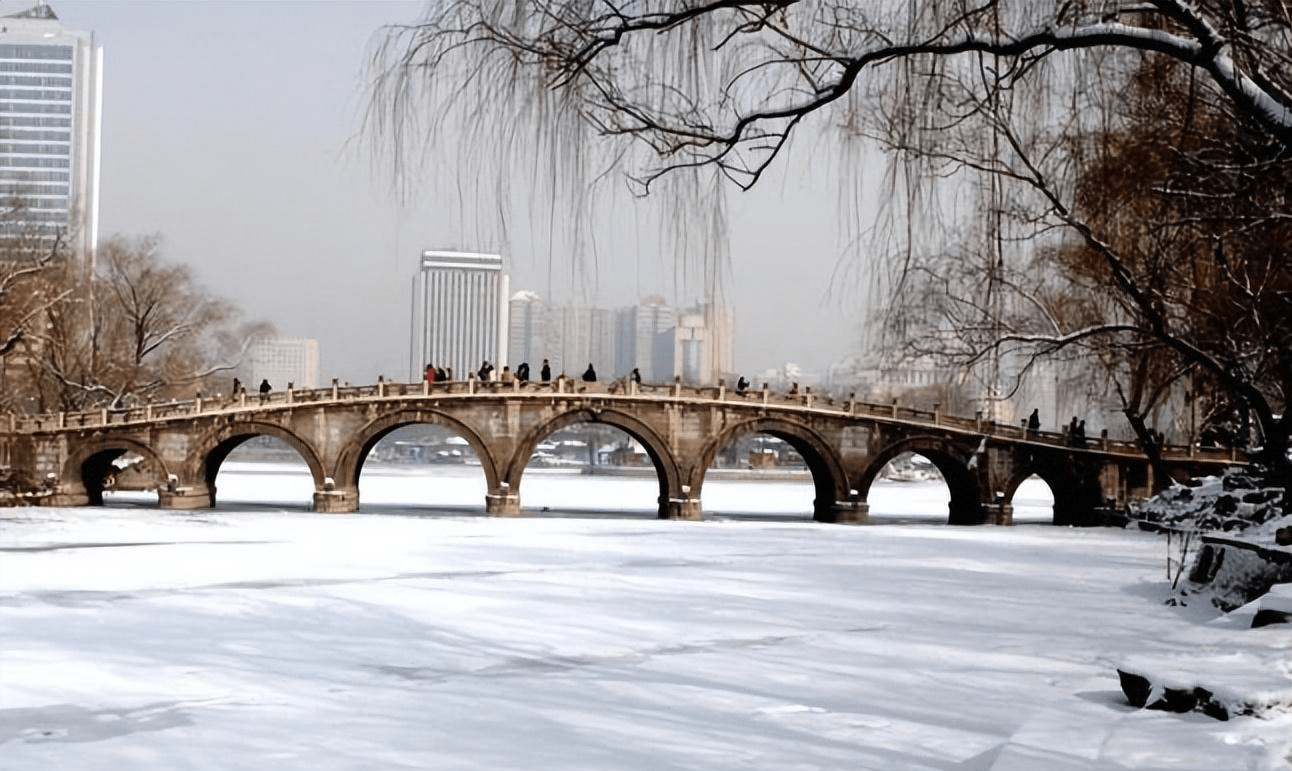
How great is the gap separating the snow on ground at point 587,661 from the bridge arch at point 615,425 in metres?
17.4

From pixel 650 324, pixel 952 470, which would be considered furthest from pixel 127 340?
pixel 650 324

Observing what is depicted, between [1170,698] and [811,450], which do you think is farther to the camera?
[811,450]

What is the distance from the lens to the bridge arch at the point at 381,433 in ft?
132

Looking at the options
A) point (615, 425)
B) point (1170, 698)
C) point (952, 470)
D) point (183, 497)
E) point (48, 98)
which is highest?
point (48, 98)

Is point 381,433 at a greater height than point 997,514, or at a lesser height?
greater

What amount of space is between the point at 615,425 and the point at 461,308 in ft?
42.4

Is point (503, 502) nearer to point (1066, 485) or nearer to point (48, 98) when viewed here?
point (1066, 485)

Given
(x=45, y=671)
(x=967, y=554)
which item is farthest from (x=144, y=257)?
(x=45, y=671)

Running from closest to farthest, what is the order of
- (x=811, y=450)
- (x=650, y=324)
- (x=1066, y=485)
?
(x=650, y=324), (x=1066, y=485), (x=811, y=450)

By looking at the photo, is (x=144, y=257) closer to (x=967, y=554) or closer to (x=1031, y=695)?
(x=967, y=554)

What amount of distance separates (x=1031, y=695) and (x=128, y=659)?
7.36 m

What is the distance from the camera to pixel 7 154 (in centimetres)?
14412

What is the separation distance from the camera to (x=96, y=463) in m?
41.0

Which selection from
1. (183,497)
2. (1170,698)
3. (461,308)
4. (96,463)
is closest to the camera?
(1170,698)
